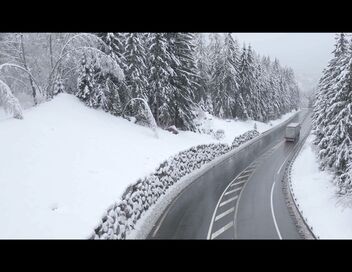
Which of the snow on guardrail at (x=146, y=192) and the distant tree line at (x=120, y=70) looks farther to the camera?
the distant tree line at (x=120, y=70)

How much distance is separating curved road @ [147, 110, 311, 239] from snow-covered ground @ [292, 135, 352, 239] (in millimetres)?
1276

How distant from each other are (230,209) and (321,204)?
20.2 feet

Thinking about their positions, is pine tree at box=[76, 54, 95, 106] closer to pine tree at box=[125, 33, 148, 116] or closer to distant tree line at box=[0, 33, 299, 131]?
distant tree line at box=[0, 33, 299, 131]

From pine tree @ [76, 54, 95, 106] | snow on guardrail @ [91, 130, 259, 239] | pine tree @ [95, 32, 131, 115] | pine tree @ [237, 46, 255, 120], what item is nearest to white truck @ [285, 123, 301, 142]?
pine tree @ [237, 46, 255, 120]

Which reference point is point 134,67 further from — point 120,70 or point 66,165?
point 66,165

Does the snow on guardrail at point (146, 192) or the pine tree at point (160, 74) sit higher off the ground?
the pine tree at point (160, 74)

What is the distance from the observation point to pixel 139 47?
29.2 meters

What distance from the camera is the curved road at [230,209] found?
14.8 m

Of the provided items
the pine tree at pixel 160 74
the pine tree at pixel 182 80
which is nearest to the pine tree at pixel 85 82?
the pine tree at pixel 160 74

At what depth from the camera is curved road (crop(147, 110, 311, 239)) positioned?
14797mm

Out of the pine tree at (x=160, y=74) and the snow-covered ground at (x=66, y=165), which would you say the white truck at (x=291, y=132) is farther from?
the snow-covered ground at (x=66, y=165)

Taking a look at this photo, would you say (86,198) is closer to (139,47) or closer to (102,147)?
(102,147)

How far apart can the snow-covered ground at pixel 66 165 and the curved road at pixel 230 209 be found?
3.02 m
